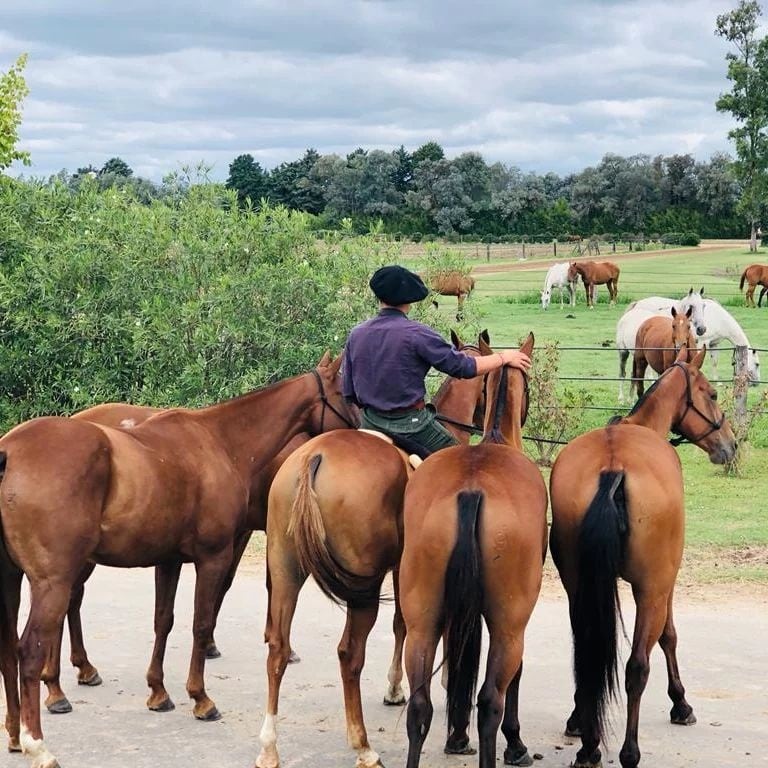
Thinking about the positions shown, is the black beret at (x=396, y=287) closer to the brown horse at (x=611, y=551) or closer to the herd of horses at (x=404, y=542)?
the herd of horses at (x=404, y=542)

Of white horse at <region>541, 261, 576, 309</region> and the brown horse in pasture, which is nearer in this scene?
the brown horse in pasture

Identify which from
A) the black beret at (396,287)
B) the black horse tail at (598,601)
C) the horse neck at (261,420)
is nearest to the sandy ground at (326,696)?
the black horse tail at (598,601)

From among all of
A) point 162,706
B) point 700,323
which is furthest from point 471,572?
point 700,323

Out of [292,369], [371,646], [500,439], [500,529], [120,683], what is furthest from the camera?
[292,369]

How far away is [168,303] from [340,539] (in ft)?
22.2

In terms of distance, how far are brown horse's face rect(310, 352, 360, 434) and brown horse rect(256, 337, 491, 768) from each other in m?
0.84

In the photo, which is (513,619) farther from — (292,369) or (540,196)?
(540,196)

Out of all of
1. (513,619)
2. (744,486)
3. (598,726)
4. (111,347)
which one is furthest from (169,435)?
(744,486)

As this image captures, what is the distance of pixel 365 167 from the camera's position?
236ft

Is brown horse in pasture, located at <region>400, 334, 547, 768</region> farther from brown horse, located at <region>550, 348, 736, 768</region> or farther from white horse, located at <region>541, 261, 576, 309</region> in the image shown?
white horse, located at <region>541, 261, 576, 309</region>

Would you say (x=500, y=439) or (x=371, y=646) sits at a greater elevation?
A: (x=500, y=439)

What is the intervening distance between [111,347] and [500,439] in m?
7.00

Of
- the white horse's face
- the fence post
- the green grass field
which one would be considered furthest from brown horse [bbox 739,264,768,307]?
the fence post

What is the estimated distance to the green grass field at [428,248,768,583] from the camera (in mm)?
9703
